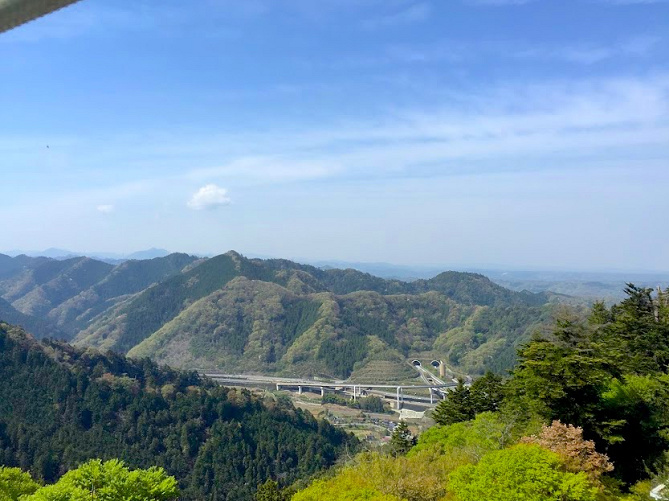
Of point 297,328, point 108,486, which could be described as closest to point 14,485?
point 108,486

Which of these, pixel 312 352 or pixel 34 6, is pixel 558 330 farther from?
pixel 312 352

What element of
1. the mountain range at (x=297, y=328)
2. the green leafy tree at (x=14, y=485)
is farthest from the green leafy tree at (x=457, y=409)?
the mountain range at (x=297, y=328)

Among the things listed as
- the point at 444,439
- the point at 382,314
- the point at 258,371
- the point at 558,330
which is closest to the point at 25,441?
the point at 444,439

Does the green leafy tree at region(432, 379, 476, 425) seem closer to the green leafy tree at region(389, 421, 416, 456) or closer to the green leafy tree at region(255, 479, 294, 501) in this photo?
the green leafy tree at region(389, 421, 416, 456)

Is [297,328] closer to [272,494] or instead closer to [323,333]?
[323,333]

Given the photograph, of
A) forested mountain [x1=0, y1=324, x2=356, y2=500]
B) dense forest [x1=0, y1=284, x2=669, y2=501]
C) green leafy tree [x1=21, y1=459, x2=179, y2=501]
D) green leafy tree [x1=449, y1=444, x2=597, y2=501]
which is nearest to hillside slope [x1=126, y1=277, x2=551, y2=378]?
forested mountain [x1=0, y1=324, x2=356, y2=500]

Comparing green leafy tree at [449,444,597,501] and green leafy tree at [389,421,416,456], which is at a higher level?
green leafy tree at [449,444,597,501]
